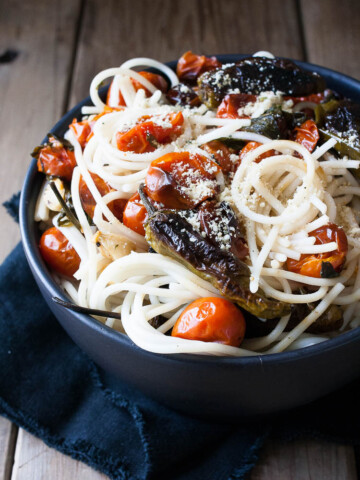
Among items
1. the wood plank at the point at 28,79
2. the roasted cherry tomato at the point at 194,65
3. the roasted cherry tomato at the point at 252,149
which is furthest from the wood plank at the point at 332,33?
the roasted cherry tomato at the point at 252,149

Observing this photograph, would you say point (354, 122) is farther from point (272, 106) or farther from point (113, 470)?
point (113, 470)

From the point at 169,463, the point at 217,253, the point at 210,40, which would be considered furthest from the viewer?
the point at 210,40

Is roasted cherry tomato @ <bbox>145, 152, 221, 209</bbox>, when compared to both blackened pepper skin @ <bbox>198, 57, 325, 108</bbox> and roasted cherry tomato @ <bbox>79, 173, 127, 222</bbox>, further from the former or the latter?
blackened pepper skin @ <bbox>198, 57, 325, 108</bbox>

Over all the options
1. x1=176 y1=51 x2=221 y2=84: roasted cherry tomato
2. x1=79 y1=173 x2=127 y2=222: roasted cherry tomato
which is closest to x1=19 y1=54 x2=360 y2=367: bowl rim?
x1=79 y1=173 x2=127 y2=222: roasted cherry tomato

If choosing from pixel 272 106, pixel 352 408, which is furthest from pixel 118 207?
pixel 352 408

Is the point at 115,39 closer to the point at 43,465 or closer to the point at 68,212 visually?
the point at 68,212
